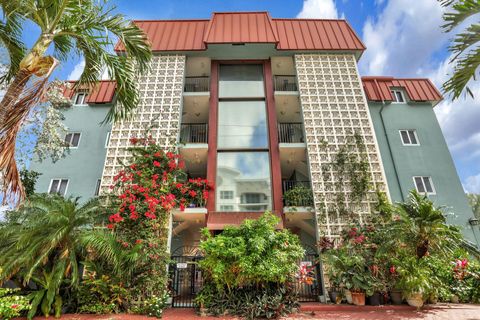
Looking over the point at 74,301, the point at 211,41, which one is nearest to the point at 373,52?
the point at 211,41

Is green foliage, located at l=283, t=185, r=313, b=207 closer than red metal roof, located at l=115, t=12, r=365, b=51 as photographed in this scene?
Yes

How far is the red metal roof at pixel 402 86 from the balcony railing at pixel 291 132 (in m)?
5.05

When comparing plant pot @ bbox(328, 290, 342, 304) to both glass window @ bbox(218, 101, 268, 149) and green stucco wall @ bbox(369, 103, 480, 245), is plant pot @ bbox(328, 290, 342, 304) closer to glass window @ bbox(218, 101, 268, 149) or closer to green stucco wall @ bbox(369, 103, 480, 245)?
green stucco wall @ bbox(369, 103, 480, 245)

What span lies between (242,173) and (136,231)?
220 inches

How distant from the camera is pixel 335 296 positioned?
9086mm

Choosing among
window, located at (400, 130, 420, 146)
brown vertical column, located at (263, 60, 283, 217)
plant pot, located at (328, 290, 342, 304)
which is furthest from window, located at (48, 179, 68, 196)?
window, located at (400, 130, 420, 146)

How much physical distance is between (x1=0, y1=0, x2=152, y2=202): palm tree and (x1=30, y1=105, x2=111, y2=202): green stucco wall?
7.74 meters

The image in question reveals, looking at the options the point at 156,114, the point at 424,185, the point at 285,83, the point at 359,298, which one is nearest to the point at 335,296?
the point at 359,298

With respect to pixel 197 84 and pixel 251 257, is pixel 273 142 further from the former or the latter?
pixel 251 257

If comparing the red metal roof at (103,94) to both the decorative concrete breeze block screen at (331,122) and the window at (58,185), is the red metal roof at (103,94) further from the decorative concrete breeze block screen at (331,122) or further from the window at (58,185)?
the decorative concrete breeze block screen at (331,122)

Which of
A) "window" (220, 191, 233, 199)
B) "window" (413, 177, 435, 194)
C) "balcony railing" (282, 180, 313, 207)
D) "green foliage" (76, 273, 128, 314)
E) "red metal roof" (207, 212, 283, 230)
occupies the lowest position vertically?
"green foliage" (76, 273, 128, 314)

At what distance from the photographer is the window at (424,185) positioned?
13.4 m

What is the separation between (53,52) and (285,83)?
11801 millimetres

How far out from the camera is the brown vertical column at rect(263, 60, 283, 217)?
11.8m
